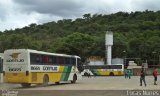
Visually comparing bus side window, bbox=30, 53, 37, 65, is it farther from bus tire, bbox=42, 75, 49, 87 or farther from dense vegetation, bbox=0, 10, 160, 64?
dense vegetation, bbox=0, 10, 160, 64

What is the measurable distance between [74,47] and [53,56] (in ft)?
260

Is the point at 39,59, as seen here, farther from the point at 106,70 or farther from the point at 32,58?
the point at 106,70

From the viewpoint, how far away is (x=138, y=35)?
134000mm

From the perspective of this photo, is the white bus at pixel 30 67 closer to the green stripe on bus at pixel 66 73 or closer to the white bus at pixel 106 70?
the green stripe on bus at pixel 66 73

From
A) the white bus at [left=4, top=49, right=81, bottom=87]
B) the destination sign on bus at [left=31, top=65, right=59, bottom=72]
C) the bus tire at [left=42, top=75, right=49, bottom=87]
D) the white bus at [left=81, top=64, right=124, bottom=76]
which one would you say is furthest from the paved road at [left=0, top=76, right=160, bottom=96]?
the white bus at [left=81, top=64, right=124, bottom=76]

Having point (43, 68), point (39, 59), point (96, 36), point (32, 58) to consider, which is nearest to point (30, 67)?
point (32, 58)

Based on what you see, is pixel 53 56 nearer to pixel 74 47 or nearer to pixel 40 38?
pixel 74 47

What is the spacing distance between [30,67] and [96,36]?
105361 millimetres

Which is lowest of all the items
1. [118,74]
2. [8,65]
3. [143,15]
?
[118,74]

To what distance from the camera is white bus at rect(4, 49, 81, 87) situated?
3244 centimetres

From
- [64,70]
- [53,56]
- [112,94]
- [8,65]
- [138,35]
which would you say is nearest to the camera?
[112,94]

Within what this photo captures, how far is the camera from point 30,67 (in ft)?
107

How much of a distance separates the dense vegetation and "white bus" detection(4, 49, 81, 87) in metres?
60.5

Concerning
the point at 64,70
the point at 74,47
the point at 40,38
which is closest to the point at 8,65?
the point at 64,70
